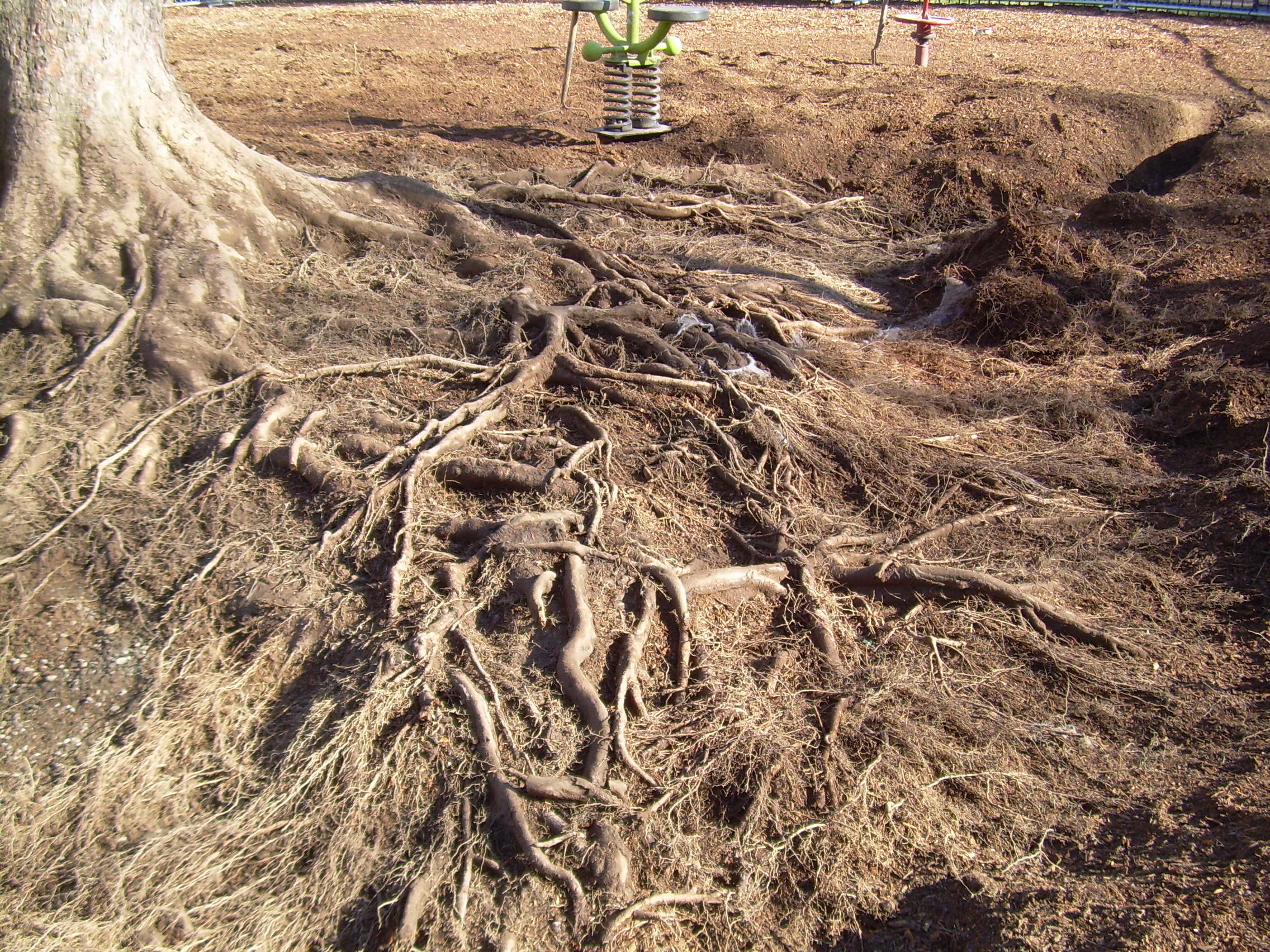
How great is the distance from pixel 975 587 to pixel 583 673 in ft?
6.31

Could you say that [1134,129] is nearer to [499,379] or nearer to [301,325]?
[499,379]

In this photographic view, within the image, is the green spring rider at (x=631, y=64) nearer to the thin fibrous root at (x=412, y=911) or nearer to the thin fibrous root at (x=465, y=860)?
the thin fibrous root at (x=465, y=860)

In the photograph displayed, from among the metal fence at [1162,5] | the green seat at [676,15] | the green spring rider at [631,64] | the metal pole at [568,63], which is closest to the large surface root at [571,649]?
the green seat at [676,15]

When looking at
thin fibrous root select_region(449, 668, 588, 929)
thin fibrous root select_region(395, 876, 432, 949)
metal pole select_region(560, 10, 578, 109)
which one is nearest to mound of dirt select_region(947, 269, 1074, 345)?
thin fibrous root select_region(449, 668, 588, 929)

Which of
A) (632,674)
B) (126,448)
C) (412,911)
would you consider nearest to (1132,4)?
(632,674)

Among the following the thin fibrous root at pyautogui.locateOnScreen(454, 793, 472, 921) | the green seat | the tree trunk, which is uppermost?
the green seat

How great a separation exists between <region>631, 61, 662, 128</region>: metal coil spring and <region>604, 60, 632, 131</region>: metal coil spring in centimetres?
7

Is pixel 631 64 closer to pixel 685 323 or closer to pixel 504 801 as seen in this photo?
pixel 685 323

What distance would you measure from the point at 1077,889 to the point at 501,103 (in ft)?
33.9

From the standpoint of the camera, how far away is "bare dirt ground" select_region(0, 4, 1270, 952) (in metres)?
3.05

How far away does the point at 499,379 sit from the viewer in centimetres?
471

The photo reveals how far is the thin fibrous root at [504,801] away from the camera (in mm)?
2961

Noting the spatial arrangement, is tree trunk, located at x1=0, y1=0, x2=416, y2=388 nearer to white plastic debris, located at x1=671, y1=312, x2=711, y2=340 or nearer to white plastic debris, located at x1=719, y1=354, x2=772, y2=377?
white plastic debris, located at x1=671, y1=312, x2=711, y2=340

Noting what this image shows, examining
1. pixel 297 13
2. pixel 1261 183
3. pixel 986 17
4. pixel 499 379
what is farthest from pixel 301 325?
pixel 986 17
